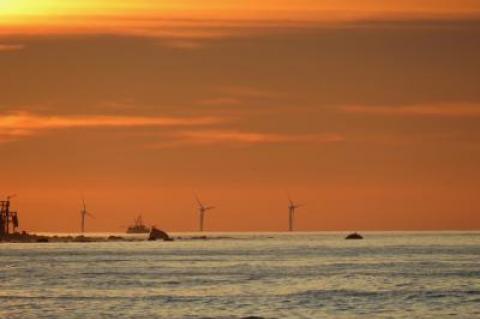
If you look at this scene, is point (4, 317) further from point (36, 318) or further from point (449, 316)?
point (449, 316)

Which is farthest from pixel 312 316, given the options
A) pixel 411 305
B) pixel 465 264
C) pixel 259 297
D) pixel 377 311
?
pixel 465 264

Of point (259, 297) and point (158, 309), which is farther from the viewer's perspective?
point (259, 297)

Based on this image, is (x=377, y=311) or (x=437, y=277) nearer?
(x=377, y=311)

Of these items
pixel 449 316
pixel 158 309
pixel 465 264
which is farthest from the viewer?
pixel 465 264

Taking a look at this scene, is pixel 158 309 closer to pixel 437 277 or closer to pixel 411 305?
pixel 411 305

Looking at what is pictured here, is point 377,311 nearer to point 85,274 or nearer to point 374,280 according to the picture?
point 374,280

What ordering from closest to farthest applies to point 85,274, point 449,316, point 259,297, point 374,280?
point 449,316 < point 259,297 < point 374,280 < point 85,274

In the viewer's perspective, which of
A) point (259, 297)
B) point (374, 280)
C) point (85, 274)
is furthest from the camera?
point (85, 274)

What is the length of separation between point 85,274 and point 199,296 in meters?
44.2

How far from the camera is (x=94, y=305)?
9762cm

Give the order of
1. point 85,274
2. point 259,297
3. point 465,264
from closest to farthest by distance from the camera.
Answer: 1. point 259,297
2. point 85,274
3. point 465,264

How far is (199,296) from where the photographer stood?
352 feet

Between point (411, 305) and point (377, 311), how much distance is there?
20.2 feet

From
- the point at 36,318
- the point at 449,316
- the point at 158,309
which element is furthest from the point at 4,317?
the point at 449,316
